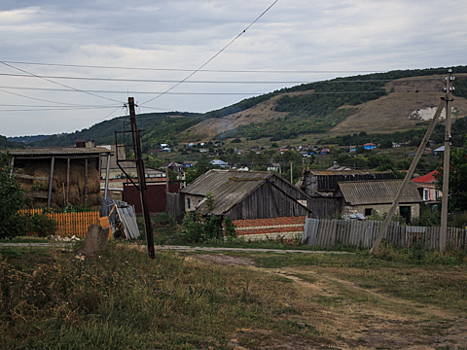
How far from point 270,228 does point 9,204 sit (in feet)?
53.4

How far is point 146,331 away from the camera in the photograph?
7742 millimetres

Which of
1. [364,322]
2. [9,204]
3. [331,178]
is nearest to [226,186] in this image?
[331,178]

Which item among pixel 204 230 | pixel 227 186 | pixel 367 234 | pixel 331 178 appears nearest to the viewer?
pixel 367 234

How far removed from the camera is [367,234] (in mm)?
22453

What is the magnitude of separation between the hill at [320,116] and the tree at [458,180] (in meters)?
85.7

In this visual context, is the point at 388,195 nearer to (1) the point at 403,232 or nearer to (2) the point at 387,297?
(1) the point at 403,232

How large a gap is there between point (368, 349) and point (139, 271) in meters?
5.92

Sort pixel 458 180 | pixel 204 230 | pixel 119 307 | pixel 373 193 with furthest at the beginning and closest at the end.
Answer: pixel 373 193 → pixel 458 180 → pixel 204 230 → pixel 119 307

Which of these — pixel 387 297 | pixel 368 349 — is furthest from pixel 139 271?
pixel 387 297

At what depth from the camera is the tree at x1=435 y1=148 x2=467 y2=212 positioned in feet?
109

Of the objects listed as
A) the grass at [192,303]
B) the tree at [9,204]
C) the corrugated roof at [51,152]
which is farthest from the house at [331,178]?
the tree at [9,204]

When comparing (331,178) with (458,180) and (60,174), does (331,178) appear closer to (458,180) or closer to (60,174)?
(458,180)

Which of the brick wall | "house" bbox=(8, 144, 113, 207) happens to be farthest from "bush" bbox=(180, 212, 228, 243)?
"house" bbox=(8, 144, 113, 207)

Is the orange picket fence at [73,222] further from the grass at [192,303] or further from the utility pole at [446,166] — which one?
the utility pole at [446,166]
